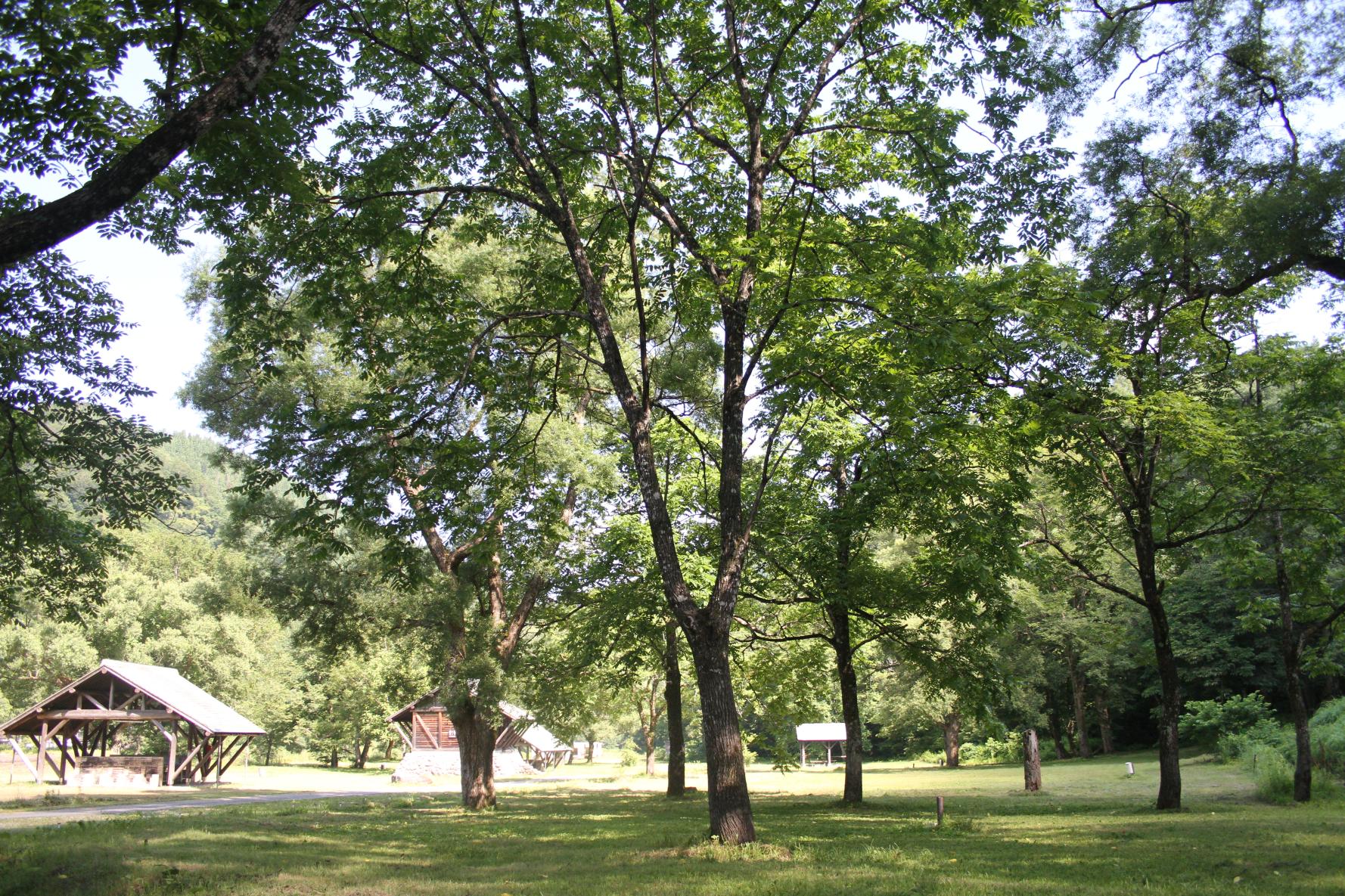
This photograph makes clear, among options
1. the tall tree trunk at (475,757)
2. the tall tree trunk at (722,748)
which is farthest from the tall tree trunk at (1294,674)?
the tall tree trunk at (475,757)

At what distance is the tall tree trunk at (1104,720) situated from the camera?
44.5 m

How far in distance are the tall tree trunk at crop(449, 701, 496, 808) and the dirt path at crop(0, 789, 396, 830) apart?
6436mm

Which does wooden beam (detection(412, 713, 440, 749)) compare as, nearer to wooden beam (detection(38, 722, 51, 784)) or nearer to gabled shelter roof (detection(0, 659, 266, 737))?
gabled shelter roof (detection(0, 659, 266, 737))

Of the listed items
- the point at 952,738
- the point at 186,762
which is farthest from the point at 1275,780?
the point at 186,762

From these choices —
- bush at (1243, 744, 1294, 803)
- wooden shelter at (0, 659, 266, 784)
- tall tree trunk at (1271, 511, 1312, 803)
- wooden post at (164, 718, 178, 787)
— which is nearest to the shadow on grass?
tall tree trunk at (1271, 511, 1312, 803)

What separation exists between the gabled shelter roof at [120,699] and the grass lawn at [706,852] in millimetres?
16347

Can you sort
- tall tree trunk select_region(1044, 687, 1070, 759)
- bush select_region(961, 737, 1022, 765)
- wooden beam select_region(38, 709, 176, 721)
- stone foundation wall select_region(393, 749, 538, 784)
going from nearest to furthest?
wooden beam select_region(38, 709, 176, 721)
stone foundation wall select_region(393, 749, 538, 784)
tall tree trunk select_region(1044, 687, 1070, 759)
bush select_region(961, 737, 1022, 765)

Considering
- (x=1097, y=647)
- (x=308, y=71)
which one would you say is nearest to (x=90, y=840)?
(x=308, y=71)

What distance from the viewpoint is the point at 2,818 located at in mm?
19156

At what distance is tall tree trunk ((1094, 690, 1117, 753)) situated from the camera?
146 ft

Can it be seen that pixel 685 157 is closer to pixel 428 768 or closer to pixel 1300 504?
pixel 1300 504

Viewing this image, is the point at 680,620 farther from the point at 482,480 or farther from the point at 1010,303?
the point at 1010,303

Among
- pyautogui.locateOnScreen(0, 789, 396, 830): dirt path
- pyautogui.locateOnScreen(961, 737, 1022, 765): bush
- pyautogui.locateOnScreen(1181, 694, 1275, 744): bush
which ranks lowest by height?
pyautogui.locateOnScreen(961, 737, 1022, 765): bush

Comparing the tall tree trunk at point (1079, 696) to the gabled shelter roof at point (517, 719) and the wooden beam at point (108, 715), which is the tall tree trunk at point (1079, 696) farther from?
the wooden beam at point (108, 715)
